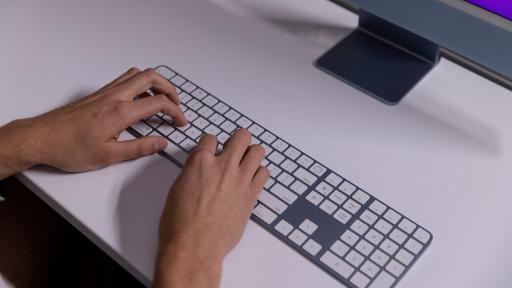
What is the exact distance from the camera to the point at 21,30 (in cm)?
96

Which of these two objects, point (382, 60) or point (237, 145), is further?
point (382, 60)

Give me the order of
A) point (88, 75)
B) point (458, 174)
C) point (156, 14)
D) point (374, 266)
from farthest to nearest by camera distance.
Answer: point (156, 14) < point (88, 75) < point (458, 174) < point (374, 266)

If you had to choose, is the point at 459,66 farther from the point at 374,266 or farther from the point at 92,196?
the point at 92,196

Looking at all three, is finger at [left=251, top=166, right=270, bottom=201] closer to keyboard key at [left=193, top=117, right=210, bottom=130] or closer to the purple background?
keyboard key at [left=193, top=117, right=210, bottom=130]

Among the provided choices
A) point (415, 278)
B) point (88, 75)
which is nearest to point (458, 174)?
point (415, 278)

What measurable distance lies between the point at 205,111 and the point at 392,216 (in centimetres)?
30

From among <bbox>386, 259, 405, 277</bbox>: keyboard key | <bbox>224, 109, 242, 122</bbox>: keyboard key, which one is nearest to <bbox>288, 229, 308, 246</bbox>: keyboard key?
<bbox>386, 259, 405, 277</bbox>: keyboard key

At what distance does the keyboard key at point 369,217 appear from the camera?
0.69m

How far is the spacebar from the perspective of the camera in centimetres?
76

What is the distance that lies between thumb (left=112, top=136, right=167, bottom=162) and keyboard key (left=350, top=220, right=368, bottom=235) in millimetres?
272

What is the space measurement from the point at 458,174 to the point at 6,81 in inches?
26.6

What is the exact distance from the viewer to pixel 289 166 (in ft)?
2.46

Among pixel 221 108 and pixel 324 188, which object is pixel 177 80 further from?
pixel 324 188

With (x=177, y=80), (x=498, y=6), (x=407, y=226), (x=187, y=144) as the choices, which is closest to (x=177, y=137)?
(x=187, y=144)
